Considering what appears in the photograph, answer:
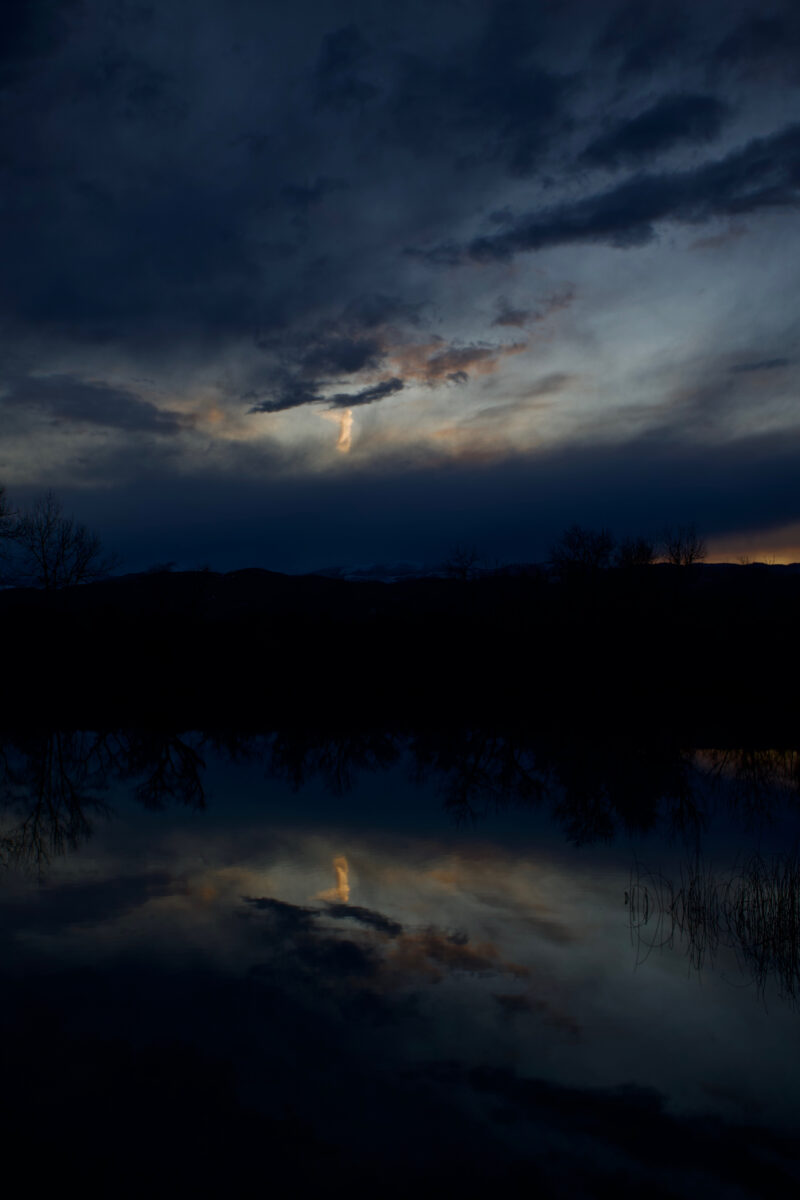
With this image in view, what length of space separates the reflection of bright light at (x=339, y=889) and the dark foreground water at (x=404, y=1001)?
40 mm

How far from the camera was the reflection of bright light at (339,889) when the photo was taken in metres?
9.70

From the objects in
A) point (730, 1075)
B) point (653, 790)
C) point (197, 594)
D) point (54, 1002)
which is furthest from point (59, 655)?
point (730, 1075)

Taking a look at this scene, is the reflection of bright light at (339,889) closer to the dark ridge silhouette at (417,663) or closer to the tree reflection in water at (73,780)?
the tree reflection in water at (73,780)

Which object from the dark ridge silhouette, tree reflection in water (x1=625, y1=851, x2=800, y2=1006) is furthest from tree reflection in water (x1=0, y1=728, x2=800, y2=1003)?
the dark ridge silhouette

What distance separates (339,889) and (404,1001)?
3424 millimetres

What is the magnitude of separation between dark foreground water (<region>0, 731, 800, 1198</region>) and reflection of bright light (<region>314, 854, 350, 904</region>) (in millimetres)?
40

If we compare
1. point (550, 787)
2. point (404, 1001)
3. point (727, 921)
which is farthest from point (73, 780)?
point (727, 921)

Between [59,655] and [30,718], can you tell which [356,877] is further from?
[59,655]

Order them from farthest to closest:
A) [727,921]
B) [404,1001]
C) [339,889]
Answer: [339,889], [727,921], [404,1001]

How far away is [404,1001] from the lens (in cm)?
675

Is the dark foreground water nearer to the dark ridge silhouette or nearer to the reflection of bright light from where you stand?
the reflection of bright light

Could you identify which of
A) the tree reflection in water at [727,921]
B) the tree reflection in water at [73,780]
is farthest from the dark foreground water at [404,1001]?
the tree reflection in water at [73,780]

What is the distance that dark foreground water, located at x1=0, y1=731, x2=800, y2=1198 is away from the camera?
4.62 m

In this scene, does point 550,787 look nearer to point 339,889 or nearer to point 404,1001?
point 339,889
